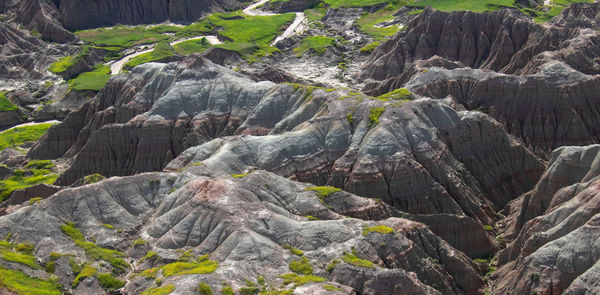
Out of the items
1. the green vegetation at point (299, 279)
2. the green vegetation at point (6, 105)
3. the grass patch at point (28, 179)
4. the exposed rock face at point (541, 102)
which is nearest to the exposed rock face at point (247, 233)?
the green vegetation at point (299, 279)

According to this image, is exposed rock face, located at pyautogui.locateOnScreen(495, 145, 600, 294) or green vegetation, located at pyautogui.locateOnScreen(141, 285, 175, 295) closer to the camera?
green vegetation, located at pyautogui.locateOnScreen(141, 285, 175, 295)

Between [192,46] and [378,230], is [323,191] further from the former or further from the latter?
[192,46]

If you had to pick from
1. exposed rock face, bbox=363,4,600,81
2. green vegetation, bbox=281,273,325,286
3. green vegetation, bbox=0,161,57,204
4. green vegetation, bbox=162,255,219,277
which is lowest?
green vegetation, bbox=0,161,57,204

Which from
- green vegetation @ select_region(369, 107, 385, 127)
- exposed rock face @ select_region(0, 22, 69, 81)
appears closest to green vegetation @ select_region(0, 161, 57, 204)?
green vegetation @ select_region(369, 107, 385, 127)

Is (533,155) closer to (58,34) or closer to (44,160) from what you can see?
(44,160)

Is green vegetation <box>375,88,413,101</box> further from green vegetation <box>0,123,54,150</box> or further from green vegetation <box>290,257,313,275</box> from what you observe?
green vegetation <box>0,123,54,150</box>

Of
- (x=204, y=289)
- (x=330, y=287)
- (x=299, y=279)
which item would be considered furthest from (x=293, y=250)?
(x=204, y=289)
